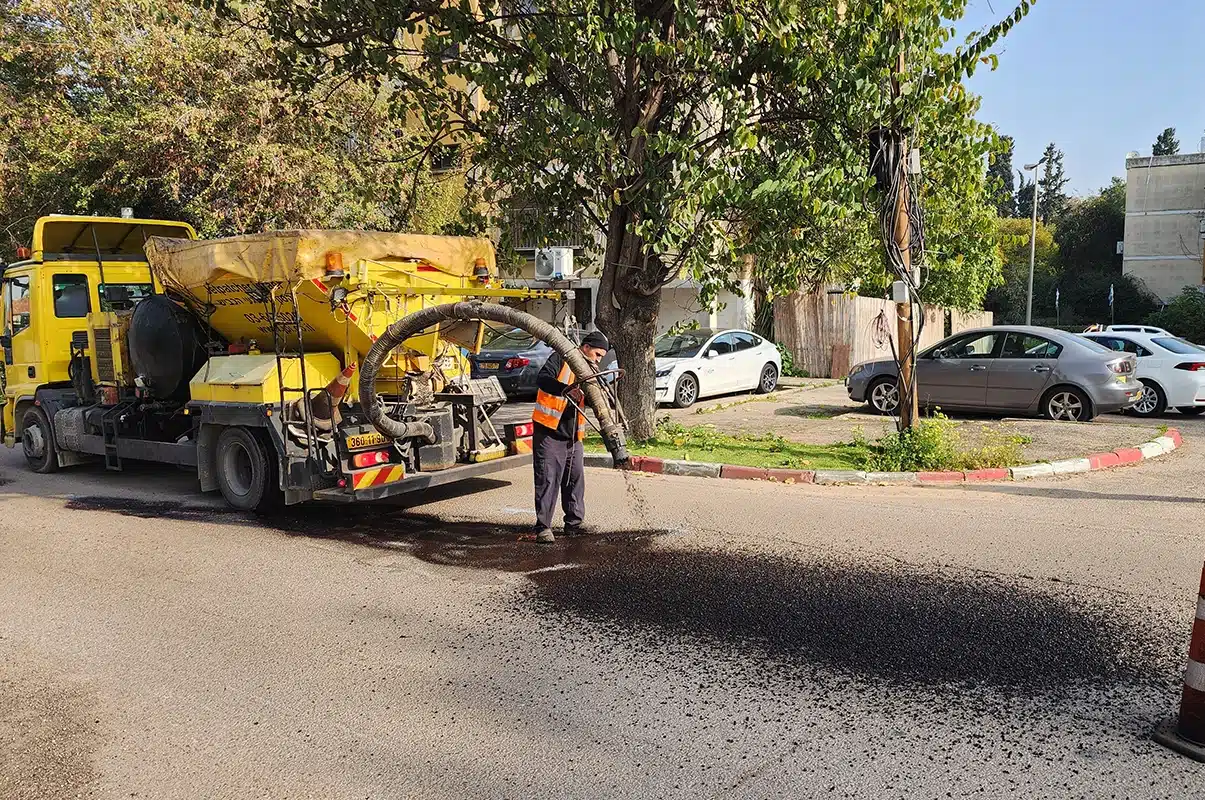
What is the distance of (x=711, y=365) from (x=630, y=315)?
6.07 meters

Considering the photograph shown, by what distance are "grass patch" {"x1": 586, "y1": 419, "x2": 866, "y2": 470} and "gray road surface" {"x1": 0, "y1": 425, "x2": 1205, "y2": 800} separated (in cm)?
208

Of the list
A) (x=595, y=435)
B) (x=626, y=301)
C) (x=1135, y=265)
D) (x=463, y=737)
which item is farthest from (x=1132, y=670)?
(x=1135, y=265)

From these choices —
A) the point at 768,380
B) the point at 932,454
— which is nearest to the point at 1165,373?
the point at 932,454

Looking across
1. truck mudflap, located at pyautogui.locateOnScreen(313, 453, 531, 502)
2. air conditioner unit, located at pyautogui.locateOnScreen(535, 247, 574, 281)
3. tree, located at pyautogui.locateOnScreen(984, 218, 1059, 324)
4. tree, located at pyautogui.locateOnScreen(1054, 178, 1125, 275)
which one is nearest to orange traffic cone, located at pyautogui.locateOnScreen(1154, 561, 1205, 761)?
truck mudflap, located at pyautogui.locateOnScreen(313, 453, 531, 502)

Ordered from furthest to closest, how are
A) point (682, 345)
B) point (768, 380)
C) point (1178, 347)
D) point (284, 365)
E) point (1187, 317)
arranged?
point (1187, 317) → point (768, 380) → point (682, 345) → point (1178, 347) → point (284, 365)

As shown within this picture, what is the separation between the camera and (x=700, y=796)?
336 centimetres

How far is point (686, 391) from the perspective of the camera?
16.7m

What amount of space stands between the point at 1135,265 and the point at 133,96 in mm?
53826

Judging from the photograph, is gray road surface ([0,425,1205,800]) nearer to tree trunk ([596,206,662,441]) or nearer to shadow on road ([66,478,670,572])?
shadow on road ([66,478,670,572])

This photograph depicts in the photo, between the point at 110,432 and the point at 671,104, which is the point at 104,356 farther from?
the point at 671,104

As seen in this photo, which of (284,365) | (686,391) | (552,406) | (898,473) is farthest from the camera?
(686,391)

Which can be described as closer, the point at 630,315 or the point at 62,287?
the point at 62,287

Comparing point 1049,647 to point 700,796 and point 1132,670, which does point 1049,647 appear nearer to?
point 1132,670

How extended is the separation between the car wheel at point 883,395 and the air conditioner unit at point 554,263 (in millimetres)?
5515
